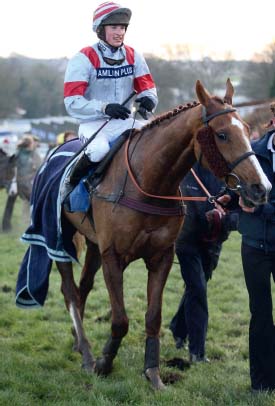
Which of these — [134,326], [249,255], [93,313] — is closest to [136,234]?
[249,255]

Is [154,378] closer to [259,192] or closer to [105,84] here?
[259,192]

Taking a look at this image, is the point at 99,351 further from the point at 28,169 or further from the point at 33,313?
the point at 28,169

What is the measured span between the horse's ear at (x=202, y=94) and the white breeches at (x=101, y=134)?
107 centimetres

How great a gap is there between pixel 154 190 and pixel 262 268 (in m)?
0.93

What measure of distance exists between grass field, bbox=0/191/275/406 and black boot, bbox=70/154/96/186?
1502 mm

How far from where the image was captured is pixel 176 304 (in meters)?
7.85

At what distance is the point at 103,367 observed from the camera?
206 inches

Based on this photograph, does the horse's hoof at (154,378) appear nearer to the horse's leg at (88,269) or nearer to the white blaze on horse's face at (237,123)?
the horse's leg at (88,269)

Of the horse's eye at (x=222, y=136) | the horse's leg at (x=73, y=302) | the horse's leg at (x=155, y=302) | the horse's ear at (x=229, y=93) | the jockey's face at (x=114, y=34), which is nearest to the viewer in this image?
the horse's eye at (x=222, y=136)

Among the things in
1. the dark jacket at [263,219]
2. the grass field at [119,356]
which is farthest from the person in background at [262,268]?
the grass field at [119,356]

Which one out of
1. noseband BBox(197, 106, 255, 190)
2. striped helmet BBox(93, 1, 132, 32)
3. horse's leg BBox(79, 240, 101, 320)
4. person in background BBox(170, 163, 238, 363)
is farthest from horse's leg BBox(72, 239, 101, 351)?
noseband BBox(197, 106, 255, 190)

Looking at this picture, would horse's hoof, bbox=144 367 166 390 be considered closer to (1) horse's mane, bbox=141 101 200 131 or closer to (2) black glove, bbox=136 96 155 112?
(1) horse's mane, bbox=141 101 200 131

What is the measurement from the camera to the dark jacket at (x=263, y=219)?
4.49 meters

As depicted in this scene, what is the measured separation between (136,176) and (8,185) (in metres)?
9.74
